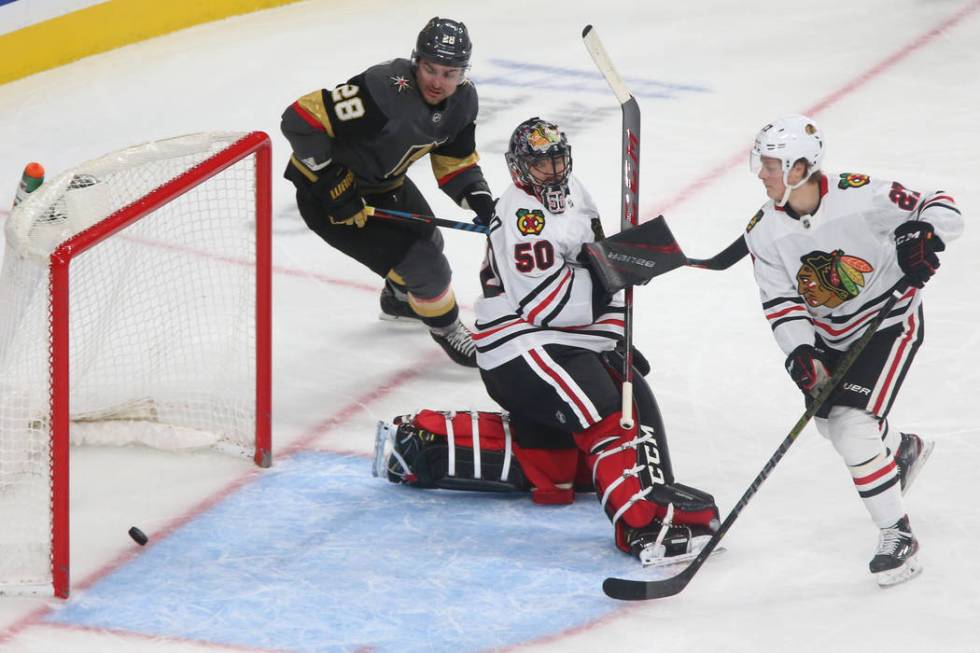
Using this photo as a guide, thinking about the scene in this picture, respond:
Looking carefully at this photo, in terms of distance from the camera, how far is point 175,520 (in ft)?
11.4

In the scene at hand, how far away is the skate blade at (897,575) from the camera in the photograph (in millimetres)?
3137

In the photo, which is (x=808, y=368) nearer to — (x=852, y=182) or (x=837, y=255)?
(x=837, y=255)

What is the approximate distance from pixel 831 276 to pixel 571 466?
73cm

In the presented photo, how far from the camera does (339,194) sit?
3.98m

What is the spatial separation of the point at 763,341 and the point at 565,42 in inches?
122

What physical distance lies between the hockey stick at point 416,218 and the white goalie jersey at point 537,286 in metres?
0.49

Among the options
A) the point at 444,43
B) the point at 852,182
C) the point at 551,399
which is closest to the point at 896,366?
the point at 852,182

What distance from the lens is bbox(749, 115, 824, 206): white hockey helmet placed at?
302 cm

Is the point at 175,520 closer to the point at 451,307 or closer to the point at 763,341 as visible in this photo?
the point at 451,307

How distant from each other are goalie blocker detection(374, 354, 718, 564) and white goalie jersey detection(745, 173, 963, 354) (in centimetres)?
39

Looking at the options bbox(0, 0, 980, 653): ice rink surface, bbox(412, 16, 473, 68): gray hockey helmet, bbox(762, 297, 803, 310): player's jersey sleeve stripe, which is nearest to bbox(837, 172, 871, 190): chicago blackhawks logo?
bbox(762, 297, 803, 310): player's jersey sleeve stripe

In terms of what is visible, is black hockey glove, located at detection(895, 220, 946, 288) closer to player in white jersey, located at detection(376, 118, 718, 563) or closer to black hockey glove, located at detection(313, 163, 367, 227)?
player in white jersey, located at detection(376, 118, 718, 563)

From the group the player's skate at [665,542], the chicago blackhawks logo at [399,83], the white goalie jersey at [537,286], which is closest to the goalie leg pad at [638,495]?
the player's skate at [665,542]

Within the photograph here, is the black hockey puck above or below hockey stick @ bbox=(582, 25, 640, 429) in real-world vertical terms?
below
